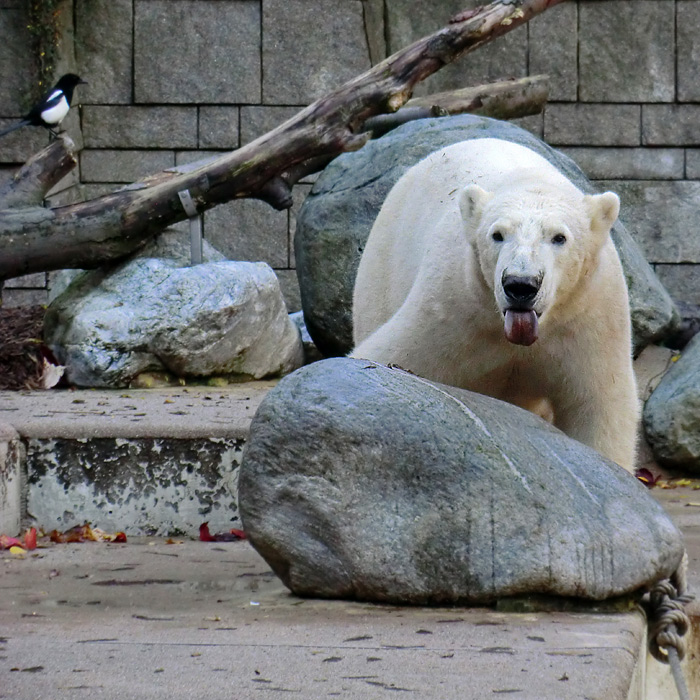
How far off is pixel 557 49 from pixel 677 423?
12.7 ft

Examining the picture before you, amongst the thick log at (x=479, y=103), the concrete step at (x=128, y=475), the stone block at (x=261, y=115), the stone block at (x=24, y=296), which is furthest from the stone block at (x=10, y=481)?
the stone block at (x=261, y=115)

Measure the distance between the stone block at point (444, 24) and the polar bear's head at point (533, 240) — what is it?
506 centimetres

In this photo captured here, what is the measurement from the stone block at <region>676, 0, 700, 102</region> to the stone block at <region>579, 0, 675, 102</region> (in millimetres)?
48

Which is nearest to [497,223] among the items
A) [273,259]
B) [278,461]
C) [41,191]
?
[278,461]

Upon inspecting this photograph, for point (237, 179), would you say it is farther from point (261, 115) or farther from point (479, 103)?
point (261, 115)

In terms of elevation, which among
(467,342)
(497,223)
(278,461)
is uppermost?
(497,223)

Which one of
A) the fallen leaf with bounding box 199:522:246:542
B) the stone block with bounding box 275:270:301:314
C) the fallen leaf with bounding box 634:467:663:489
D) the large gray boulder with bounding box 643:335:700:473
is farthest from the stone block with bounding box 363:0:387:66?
the fallen leaf with bounding box 199:522:246:542

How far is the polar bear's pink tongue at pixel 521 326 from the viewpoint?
3043 millimetres

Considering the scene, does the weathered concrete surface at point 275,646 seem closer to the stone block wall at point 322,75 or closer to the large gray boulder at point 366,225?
the large gray boulder at point 366,225

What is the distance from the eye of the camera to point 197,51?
8.31m

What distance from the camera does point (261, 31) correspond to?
831 centimetres

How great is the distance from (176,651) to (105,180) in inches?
250

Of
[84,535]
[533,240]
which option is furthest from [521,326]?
[84,535]

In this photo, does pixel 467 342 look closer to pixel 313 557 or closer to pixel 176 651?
pixel 313 557
